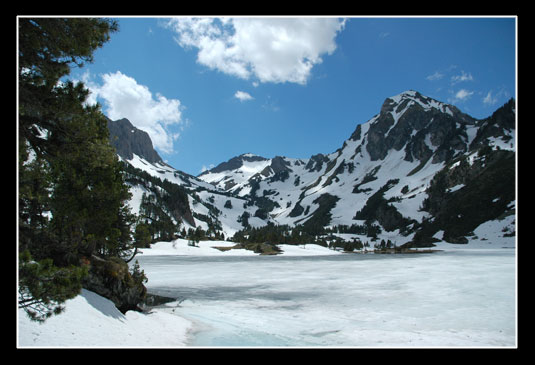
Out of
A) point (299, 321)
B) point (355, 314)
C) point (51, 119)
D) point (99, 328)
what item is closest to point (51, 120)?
point (51, 119)

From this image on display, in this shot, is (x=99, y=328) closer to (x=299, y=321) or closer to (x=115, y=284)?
(x=115, y=284)

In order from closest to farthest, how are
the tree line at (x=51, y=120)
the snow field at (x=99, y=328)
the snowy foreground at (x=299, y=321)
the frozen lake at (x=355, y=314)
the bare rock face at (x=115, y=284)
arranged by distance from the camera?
1. the tree line at (x=51, y=120)
2. the snow field at (x=99, y=328)
3. the snowy foreground at (x=299, y=321)
4. the frozen lake at (x=355, y=314)
5. the bare rock face at (x=115, y=284)

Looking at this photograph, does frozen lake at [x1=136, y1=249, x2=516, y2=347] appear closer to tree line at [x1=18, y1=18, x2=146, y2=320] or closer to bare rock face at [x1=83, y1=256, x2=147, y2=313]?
bare rock face at [x1=83, y1=256, x2=147, y2=313]

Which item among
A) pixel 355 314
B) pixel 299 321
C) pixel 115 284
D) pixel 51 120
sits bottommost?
pixel 355 314

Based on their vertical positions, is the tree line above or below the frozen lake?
above

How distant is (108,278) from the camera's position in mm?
15266

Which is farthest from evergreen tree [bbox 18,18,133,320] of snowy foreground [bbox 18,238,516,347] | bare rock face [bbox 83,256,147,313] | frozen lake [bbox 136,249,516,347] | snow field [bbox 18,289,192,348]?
frozen lake [bbox 136,249,516,347]

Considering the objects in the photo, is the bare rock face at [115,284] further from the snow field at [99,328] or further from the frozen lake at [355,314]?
the frozen lake at [355,314]

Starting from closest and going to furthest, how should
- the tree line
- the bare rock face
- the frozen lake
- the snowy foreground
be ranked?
the tree line < the snowy foreground < the frozen lake < the bare rock face

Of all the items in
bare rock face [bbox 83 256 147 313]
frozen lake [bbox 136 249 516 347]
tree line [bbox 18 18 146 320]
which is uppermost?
tree line [bbox 18 18 146 320]

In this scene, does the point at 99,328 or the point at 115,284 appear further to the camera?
the point at 115,284

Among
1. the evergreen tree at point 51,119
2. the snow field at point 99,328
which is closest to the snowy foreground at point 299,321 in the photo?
the snow field at point 99,328

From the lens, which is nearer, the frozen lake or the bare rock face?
the frozen lake
